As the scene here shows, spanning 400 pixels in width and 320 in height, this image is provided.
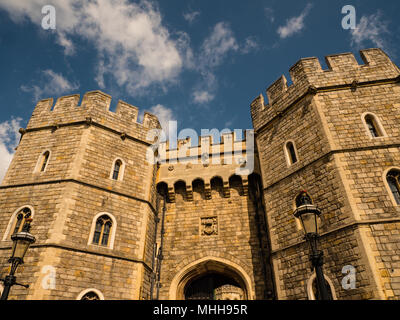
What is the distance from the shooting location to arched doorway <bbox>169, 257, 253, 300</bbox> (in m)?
10.6

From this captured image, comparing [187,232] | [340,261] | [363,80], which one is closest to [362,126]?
[363,80]

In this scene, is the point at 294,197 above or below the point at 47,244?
above

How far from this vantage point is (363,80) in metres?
10.2

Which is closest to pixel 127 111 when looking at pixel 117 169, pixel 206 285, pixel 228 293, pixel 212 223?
pixel 117 169

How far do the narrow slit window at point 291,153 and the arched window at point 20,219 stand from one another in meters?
9.22

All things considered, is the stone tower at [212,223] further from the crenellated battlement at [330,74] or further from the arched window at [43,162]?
the arched window at [43,162]

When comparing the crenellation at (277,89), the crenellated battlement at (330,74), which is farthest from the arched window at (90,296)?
the crenellation at (277,89)

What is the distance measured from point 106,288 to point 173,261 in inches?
118

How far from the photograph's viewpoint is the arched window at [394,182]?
7935mm

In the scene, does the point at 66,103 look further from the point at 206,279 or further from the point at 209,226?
the point at 206,279

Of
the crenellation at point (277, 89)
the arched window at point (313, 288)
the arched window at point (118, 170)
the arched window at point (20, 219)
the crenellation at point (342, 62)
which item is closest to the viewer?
the arched window at point (313, 288)

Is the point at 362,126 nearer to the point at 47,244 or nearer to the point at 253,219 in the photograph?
the point at 253,219

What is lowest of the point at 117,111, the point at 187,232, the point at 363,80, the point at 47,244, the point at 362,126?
the point at 47,244

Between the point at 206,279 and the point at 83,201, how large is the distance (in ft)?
19.6
